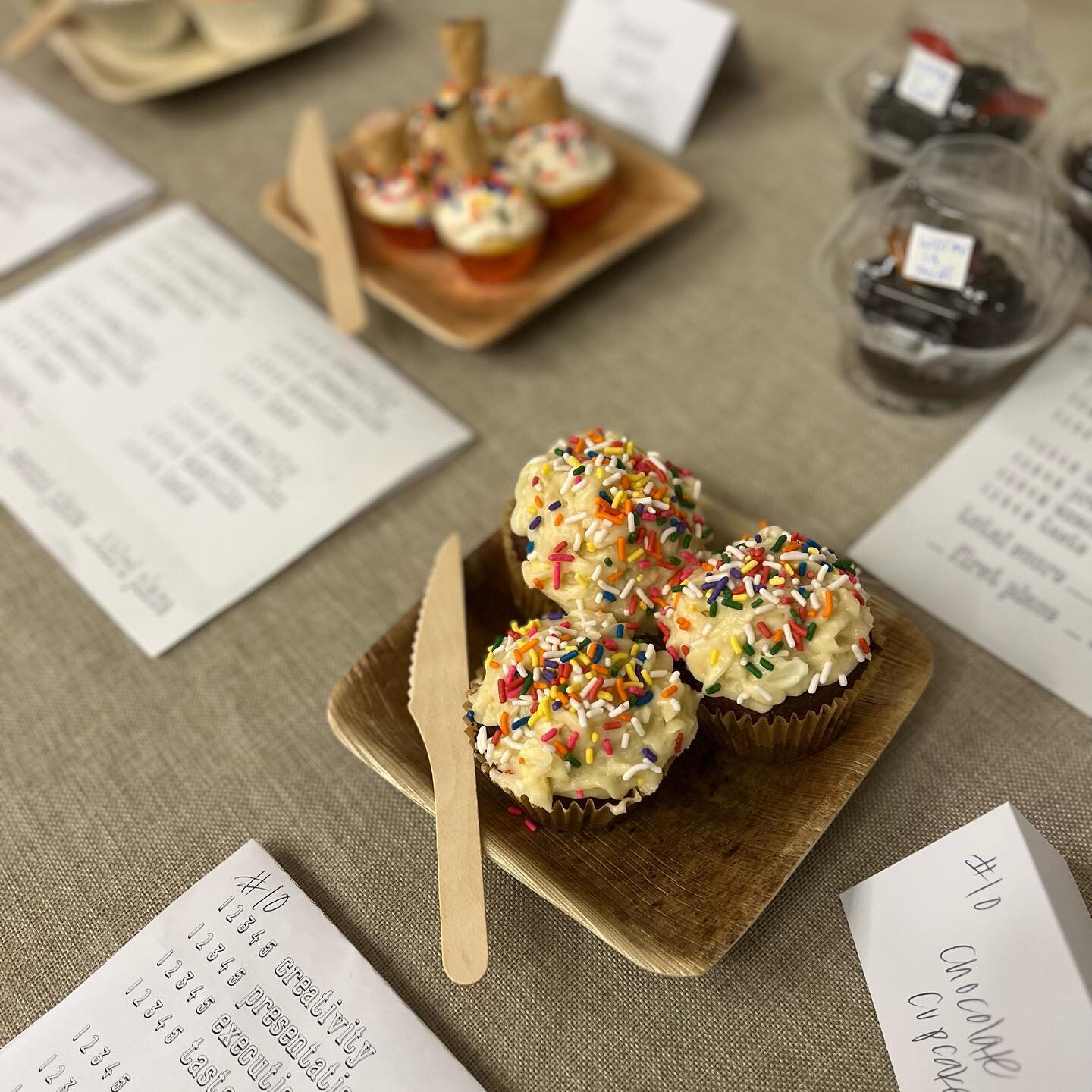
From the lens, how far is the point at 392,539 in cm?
112

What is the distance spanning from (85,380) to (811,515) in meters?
0.94

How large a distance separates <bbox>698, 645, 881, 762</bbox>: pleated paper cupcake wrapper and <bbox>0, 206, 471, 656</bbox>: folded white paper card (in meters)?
0.52

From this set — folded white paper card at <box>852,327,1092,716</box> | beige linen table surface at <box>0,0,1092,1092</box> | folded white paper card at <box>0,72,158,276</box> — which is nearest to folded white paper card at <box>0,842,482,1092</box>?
beige linen table surface at <box>0,0,1092,1092</box>

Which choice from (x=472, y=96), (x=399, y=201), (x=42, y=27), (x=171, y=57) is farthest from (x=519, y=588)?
(x=42, y=27)

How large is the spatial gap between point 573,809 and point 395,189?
2.93ft

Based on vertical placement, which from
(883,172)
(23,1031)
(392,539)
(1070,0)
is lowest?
(23,1031)

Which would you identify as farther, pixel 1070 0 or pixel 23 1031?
pixel 1070 0

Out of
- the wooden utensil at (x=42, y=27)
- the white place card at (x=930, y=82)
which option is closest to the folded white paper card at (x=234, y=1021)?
the white place card at (x=930, y=82)

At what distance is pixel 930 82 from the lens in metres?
1.27

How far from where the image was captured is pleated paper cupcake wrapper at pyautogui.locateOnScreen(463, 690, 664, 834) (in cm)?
77

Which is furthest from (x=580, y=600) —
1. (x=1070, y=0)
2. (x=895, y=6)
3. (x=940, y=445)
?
(x=1070, y=0)

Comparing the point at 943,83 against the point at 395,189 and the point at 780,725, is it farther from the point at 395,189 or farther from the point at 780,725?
the point at 780,725

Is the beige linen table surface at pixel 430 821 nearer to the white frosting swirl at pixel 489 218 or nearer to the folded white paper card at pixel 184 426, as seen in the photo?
the folded white paper card at pixel 184 426

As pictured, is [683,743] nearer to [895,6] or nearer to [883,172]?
[883,172]
